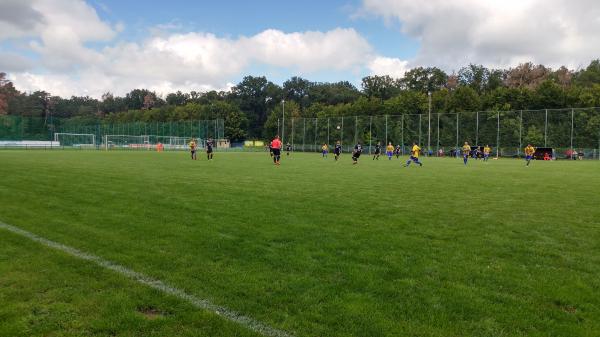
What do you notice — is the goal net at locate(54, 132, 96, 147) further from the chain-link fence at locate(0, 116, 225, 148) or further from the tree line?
the tree line

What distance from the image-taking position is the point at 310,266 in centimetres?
536

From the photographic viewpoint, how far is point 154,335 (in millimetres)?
3629

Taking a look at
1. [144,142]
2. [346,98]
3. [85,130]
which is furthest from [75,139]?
[346,98]

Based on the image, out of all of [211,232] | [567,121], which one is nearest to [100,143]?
[567,121]

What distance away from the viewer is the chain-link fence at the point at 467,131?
1914 inches

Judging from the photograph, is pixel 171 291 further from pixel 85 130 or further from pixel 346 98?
pixel 346 98

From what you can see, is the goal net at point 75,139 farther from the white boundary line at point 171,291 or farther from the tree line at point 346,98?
the white boundary line at point 171,291

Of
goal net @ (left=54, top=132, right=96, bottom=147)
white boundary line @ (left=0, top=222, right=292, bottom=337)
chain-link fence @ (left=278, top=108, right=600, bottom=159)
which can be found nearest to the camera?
white boundary line @ (left=0, top=222, right=292, bottom=337)

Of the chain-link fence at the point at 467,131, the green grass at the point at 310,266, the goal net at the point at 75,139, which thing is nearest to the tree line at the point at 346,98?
the chain-link fence at the point at 467,131

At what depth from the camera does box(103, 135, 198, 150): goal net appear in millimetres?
68250

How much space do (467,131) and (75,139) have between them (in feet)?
187

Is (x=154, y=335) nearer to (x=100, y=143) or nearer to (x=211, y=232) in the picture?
(x=211, y=232)

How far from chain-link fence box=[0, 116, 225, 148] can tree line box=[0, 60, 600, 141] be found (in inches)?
417

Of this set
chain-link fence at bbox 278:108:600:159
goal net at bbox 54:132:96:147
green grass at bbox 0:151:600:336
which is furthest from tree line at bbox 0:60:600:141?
green grass at bbox 0:151:600:336
